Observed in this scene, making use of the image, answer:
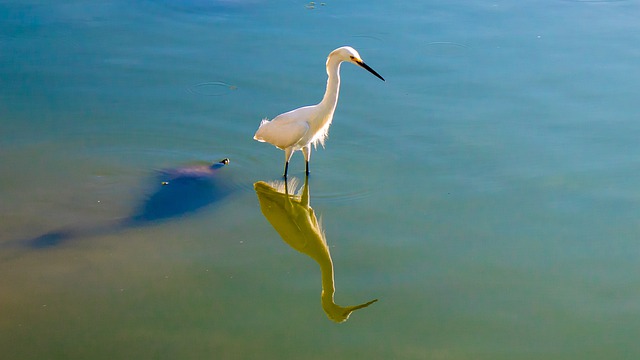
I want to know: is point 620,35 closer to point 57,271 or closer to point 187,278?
point 187,278

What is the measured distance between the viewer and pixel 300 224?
3559 mm

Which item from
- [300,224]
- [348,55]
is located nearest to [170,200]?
[300,224]

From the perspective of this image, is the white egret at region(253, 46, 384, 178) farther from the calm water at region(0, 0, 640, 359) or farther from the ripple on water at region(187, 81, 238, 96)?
the ripple on water at region(187, 81, 238, 96)

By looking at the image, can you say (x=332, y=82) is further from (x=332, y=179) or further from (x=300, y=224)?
(x=300, y=224)

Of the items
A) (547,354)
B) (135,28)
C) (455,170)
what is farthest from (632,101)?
(135,28)

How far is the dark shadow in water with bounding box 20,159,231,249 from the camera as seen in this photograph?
3332 millimetres

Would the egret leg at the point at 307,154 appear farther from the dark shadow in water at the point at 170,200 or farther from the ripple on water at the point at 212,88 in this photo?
the ripple on water at the point at 212,88

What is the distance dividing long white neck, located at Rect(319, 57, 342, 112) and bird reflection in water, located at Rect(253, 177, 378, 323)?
0.39m

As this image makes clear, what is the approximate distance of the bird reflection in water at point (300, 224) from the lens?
3031mm

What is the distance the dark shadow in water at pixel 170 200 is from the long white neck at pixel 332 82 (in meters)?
0.59

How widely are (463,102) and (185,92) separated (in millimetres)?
1499

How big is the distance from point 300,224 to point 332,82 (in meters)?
0.65

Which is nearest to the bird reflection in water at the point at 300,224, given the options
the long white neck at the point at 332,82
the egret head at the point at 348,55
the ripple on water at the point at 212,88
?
the long white neck at the point at 332,82

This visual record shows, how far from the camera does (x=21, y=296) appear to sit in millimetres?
2936
